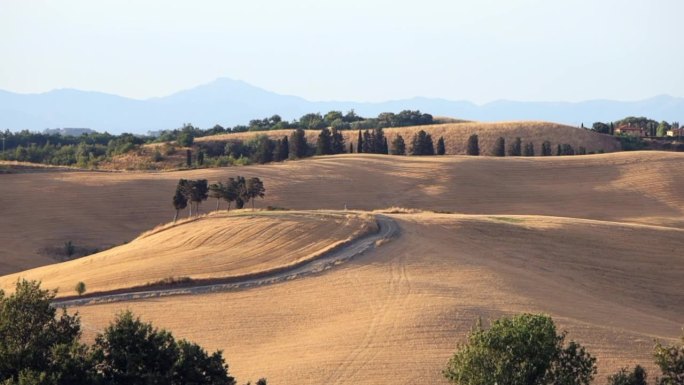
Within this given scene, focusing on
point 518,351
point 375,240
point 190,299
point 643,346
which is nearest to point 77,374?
point 518,351

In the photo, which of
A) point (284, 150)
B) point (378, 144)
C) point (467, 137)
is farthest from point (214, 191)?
point (467, 137)

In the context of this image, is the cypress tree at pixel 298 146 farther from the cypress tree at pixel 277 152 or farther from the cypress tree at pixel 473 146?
the cypress tree at pixel 473 146

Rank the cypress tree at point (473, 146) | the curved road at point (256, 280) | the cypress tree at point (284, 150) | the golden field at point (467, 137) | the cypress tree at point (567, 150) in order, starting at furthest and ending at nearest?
the golden field at point (467, 137) < the cypress tree at point (473, 146) < the cypress tree at point (567, 150) < the cypress tree at point (284, 150) < the curved road at point (256, 280)

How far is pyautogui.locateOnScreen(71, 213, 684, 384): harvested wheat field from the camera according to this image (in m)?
36.5

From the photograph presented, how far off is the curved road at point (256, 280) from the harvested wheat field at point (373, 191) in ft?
77.7

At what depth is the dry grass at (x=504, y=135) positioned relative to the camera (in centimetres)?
12306

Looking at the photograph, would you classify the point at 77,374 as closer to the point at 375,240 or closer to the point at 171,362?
the point at 171,362

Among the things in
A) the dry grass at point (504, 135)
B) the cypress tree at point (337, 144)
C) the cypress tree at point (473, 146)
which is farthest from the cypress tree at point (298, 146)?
the cypress tree at point (473, 146)

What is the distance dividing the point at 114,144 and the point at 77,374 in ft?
362

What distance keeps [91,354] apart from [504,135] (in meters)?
102

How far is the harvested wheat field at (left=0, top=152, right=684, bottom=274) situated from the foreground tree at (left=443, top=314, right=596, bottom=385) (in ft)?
147

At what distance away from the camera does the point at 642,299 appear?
51156 mm

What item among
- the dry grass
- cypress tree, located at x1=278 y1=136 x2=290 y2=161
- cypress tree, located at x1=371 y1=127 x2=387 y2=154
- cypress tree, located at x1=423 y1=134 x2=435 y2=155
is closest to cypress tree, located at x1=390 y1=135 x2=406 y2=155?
cypress tree, located at x1=371 y1=127 x2=387 y2=154

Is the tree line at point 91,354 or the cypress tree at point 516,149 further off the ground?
the cypress tree at point 516,149
